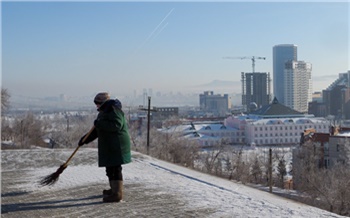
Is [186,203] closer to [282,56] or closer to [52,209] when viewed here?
[52,209]

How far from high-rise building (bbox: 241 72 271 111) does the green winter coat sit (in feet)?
458

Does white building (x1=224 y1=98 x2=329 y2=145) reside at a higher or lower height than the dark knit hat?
lower

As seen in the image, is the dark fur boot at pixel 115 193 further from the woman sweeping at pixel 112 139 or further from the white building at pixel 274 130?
the white building at pixel 274 130

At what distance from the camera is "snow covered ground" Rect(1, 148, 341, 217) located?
18.1 feet

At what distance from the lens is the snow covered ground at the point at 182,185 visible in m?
5.51

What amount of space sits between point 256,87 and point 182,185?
140233mm

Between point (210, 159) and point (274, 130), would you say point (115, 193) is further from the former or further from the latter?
point (274, 130)

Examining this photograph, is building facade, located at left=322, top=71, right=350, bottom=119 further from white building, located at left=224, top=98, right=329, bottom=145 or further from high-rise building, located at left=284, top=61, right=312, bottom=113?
high-rise building, located at left=284, top=61, right=312, bottom=113

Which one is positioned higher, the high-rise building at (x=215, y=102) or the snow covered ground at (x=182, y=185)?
the high-rise building at (x=215, y=102)

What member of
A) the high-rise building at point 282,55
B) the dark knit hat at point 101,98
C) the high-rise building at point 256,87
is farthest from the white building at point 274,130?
the high-rise building at point 282,55

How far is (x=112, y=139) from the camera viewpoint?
5.83 meters

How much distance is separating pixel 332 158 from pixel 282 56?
541 feet

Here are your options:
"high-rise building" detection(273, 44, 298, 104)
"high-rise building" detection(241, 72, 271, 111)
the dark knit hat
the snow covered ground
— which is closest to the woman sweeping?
the dark knit hat

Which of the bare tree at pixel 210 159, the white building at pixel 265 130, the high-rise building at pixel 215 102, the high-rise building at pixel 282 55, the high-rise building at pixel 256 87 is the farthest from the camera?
the high-rise building at pixel 282 55
